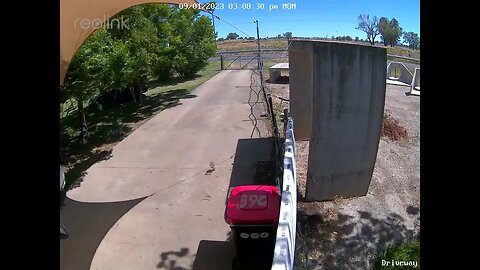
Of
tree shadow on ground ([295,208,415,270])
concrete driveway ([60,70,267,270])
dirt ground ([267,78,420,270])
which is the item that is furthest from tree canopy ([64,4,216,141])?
tree shadow on ground ([295,208,415,270])

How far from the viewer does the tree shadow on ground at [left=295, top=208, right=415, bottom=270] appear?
5.53 meters

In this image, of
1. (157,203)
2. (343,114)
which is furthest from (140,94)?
(343,114)

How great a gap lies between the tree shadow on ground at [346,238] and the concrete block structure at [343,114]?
730 mm

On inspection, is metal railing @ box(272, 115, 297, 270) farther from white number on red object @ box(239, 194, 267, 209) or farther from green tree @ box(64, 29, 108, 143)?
green tree @ box(64, 29, 108, 143)

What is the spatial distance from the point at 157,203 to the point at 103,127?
283 inches

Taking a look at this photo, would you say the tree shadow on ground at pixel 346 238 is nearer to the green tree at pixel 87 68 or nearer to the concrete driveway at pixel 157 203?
the concrete driveway at pixel 157 203

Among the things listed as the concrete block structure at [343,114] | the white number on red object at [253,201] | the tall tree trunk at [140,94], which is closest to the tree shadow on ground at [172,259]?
the white number on red object at [253,201]

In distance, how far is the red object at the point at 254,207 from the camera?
14.7 feet

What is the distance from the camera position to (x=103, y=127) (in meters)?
13.2

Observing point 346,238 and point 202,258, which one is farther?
point 346,238

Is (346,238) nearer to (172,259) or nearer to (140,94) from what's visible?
(172,259)

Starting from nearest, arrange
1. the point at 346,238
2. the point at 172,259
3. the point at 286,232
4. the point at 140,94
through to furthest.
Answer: the point at 286,232, the point at 172,259, the point at 346,238, the point at 140,94
